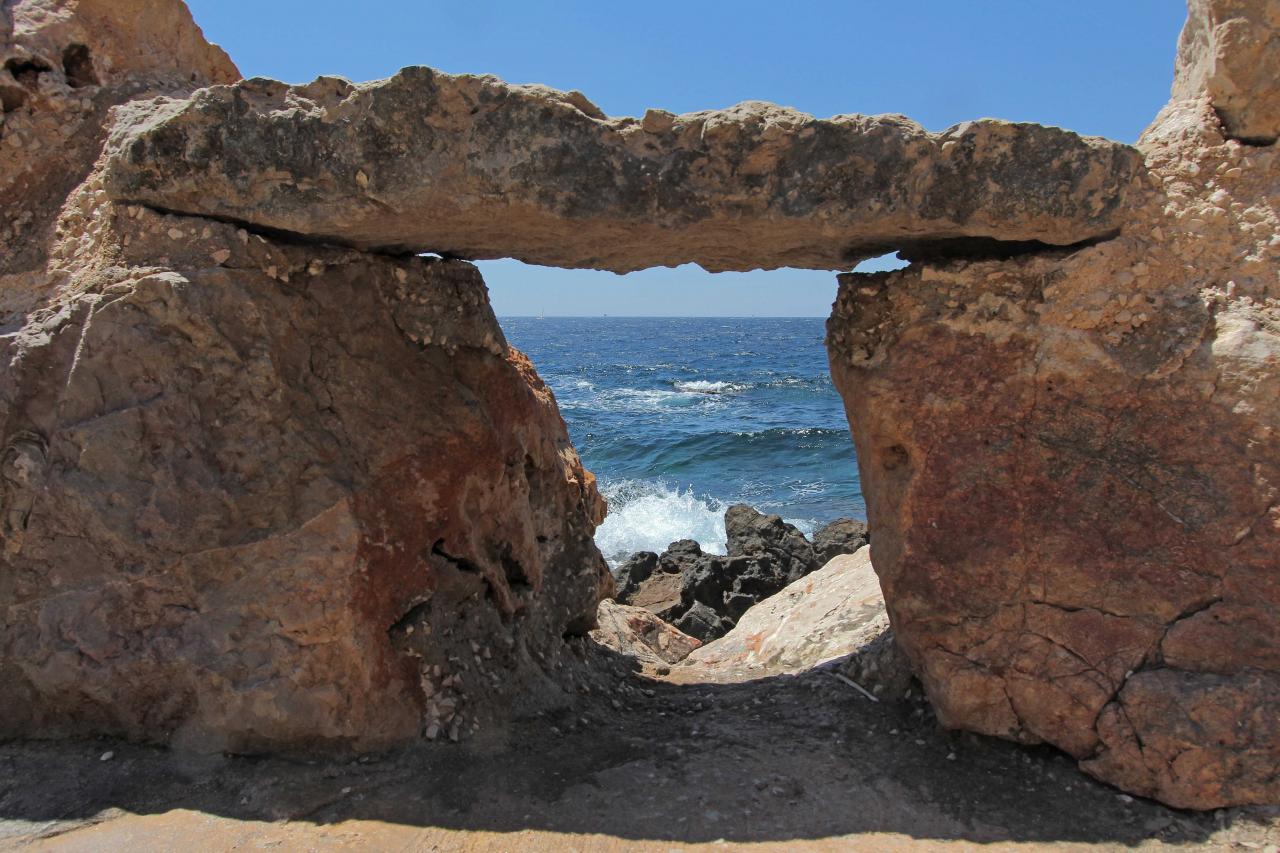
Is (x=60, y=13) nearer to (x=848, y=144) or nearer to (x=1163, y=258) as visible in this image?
(x=848, y=144)

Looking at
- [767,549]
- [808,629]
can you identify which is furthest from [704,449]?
[808,629]

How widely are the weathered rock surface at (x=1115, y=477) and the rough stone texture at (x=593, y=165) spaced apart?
0.92 feet

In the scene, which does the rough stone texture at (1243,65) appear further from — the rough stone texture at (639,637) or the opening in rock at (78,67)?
the opening in rock at (78,67)

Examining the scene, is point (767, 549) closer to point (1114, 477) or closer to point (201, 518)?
point (1114, 477)

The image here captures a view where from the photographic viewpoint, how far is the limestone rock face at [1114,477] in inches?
125

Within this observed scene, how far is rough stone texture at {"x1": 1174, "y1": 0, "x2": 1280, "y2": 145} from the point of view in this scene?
329 centimetres

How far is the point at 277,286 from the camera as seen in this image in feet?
11.8

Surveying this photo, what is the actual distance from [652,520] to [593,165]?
14.2 metres

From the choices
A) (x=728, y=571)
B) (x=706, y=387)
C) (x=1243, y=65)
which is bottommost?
(x=728, y=571)

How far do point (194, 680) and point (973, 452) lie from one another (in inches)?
121

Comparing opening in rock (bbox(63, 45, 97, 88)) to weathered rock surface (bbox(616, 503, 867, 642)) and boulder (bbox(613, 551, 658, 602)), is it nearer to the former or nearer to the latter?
weathered rock surface (bbox(616, 503, 867, 642))

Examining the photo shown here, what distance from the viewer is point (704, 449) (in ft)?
75.5

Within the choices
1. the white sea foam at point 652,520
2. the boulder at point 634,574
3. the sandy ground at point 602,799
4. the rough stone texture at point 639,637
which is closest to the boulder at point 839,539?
the boulder at point 634,574

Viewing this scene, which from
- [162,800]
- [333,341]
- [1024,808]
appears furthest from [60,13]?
[1024,808]
